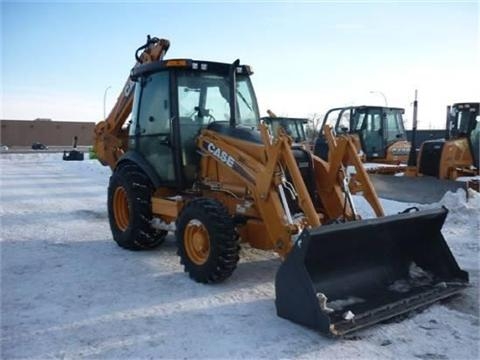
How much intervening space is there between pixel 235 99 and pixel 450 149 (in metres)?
7.97

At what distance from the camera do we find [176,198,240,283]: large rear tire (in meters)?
5.30

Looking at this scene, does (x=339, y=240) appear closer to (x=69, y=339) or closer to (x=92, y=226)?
(x=69, y=339)

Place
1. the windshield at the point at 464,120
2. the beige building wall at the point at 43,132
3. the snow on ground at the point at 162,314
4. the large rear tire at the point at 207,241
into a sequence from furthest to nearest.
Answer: the beige building wall at the point at 43,132, the windshield at the point at 464,120, the large rear tire at the point at 207,241, the snow on ground at the point at 162,314

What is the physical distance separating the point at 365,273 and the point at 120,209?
153 inches

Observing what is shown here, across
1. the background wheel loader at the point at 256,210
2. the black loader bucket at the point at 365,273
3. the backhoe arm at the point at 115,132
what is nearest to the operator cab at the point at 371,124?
the backhoe arm at the point at 115,132

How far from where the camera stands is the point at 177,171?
6.53m

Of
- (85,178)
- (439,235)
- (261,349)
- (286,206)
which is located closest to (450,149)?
(439,235)

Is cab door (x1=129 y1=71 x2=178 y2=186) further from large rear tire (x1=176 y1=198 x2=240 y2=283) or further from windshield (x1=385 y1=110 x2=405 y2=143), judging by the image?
windshield (x1=385 y1=110 x2=405 y2=143)

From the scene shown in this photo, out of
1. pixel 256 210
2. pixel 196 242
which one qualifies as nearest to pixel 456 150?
pixel 256 210

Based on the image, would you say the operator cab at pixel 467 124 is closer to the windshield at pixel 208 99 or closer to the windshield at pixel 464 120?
the windshield at pixel 464 120

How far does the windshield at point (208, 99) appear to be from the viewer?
6527 millimetres

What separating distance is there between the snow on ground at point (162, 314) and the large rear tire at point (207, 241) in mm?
176

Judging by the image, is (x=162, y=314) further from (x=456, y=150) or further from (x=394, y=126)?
(x=394, y=126)

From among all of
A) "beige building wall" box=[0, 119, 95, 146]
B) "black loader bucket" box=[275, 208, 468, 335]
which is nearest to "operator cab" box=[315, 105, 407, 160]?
"black loader bucket" box=[275, 208, 468, 335]
